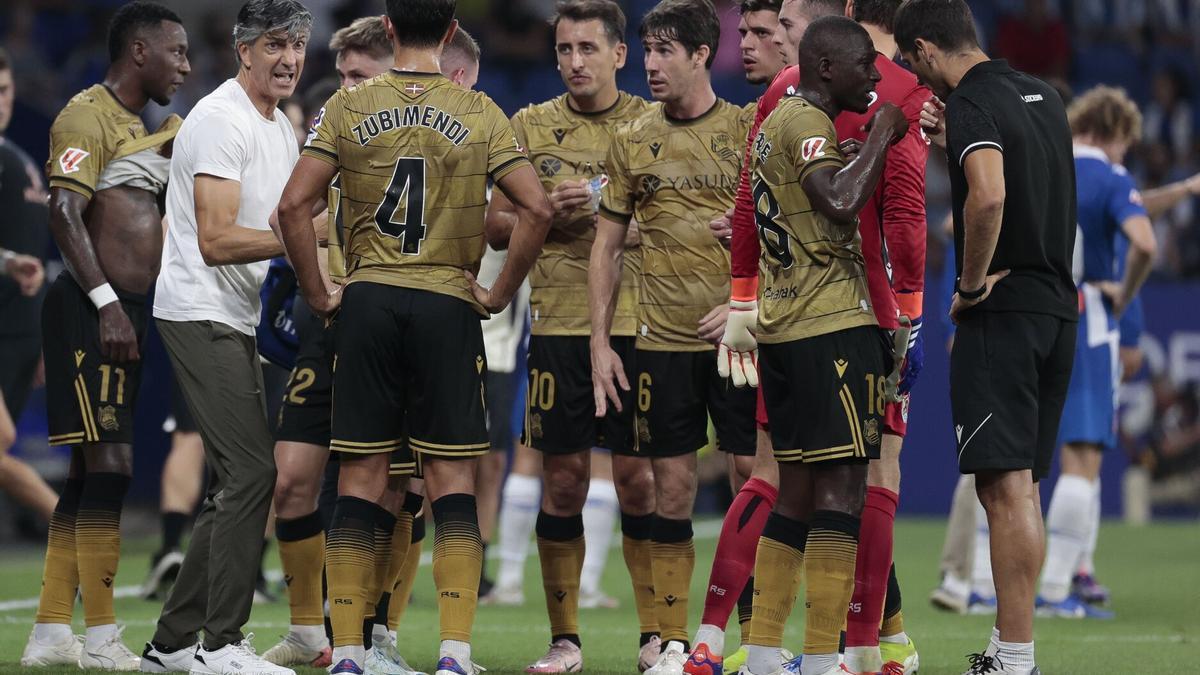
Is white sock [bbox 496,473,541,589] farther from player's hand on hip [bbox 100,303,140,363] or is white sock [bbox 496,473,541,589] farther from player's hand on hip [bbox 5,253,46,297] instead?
player's hand on hip [bbox 100,303,140,363]

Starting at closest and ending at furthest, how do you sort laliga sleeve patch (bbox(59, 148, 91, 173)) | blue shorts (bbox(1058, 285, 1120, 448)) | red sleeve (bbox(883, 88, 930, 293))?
red sleeve (bbox(883, 88, 930, 293)) < laliga sleeve patch (bbox(59, 148, 91, 173)) < blue shorts (bbox(1058, 285, 1120, 448))

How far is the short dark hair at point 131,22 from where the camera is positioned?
6723 mm

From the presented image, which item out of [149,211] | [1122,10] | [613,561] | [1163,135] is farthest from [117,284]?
[1122,10]

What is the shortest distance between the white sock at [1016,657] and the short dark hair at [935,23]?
2185 millimetres

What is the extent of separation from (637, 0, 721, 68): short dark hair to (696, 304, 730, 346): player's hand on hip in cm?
106

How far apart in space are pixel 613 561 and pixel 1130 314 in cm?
403

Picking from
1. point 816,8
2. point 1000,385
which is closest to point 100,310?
point 816,8

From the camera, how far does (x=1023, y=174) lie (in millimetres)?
5863

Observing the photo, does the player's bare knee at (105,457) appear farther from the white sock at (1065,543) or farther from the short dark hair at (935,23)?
the white sock at (1065,543)

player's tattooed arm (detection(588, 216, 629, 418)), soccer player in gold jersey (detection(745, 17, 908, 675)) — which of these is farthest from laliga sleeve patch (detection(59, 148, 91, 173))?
soccer player in gold jersey (detection(745, 17, 908, 675))

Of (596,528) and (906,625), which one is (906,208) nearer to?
(906,625)

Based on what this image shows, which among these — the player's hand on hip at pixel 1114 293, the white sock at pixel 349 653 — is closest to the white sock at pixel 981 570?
the player's hand on hip at pixel 1114 293

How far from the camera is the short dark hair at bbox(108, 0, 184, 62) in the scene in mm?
6723

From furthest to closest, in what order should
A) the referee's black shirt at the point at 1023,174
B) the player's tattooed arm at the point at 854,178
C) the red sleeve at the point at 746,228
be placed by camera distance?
1. the red sleeve at the point at 746,228
2. the referee's black shirt at the point at 1023,174
3. the player's tattooed arm at the point at 854,178
